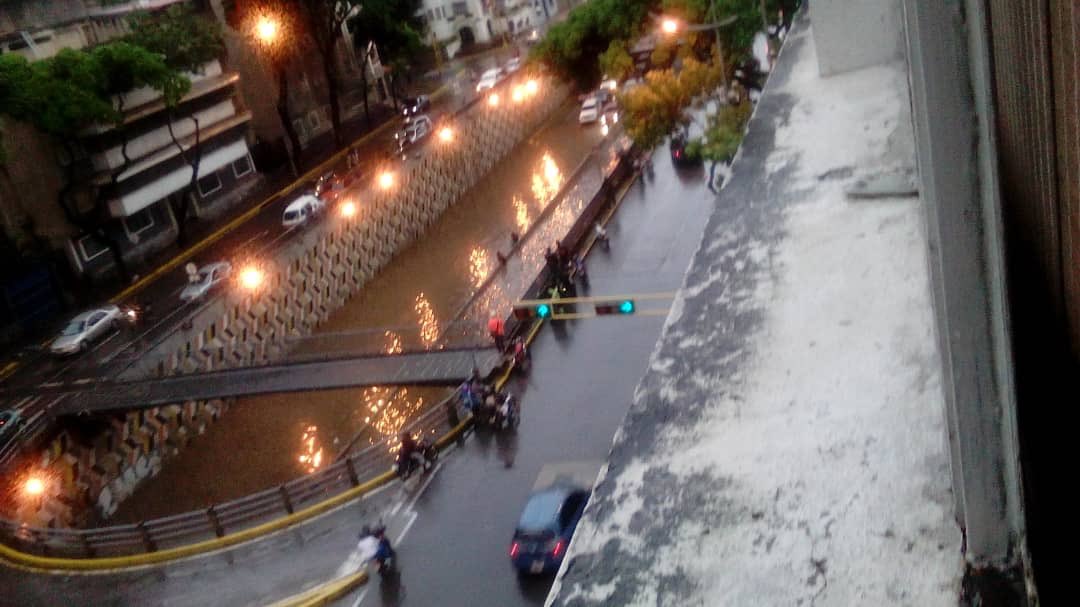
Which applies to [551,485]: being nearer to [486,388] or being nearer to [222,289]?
[486,388]

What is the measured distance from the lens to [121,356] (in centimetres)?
1831

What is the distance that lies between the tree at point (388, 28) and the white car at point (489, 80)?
314 centimetres

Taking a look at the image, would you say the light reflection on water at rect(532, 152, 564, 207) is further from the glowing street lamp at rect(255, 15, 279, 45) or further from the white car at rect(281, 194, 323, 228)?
the glowing street lamp at rect(255, 15, 279, 45)

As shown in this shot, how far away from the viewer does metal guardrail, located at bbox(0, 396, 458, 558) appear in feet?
43.9

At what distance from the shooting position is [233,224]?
2559 centimetres

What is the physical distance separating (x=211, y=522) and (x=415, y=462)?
3.12m

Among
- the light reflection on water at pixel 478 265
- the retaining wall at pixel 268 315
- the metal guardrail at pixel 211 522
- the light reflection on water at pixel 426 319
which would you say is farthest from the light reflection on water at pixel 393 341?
the metal guardrail at pixel 211 522

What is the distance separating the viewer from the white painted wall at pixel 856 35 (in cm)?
803

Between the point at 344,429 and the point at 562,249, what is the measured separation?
606cm

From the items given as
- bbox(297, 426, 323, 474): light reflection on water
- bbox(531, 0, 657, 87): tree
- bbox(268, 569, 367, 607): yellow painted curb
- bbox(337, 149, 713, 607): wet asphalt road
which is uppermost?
bbox(531, 0, 657, 87): tree

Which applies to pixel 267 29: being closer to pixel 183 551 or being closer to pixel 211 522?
pixel 211 522

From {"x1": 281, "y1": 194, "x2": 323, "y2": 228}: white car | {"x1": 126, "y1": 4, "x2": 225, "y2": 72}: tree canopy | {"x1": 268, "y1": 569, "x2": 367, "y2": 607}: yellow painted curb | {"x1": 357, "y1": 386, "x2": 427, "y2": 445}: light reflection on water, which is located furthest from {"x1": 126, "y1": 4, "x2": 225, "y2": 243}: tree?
{"x1": 268, "y1": 569, "x2": 367, "y2": 607}: yellow painted curb

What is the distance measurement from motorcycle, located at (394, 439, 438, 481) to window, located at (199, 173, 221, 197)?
16262mm

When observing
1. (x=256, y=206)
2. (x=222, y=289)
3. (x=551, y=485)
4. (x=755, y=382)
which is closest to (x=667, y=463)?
(x=755, y=382)
